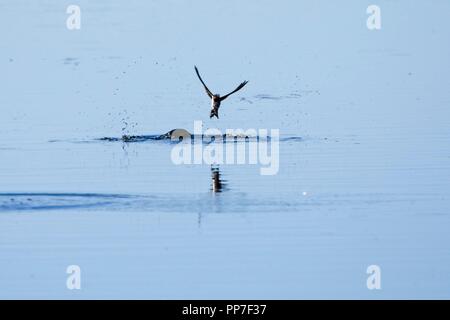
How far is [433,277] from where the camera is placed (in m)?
17.3

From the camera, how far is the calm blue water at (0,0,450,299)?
1766 centimetres

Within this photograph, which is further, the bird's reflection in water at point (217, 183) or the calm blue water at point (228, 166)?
the bird's reflection in water at point (217, 183)

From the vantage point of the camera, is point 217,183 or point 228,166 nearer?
point 217,183

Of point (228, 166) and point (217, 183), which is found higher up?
point (228, 166)

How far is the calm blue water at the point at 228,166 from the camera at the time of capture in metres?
17.7

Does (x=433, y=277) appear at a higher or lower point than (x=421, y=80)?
lower

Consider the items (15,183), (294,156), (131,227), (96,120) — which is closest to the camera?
(131,227)

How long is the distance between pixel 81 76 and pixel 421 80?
7.77 m

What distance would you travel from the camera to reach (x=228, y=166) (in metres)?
25.1

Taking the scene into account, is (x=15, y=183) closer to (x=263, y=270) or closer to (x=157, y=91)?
(x=263, y=270)

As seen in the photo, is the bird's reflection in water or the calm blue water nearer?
the calm blue water

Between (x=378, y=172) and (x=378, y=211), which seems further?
(x=378, y=172)

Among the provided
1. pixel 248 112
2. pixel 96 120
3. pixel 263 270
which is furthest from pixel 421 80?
pixel 263 270
